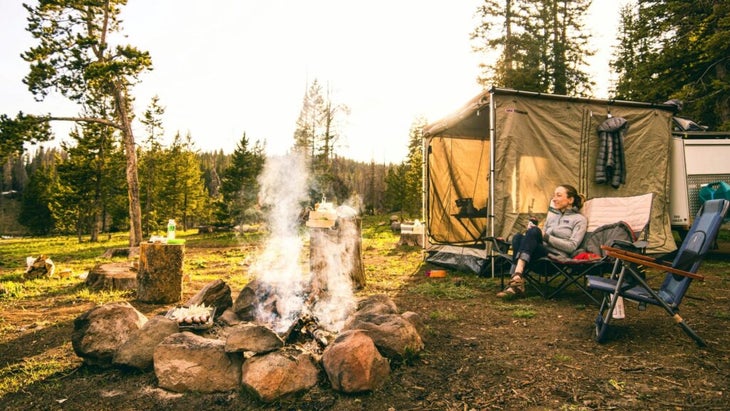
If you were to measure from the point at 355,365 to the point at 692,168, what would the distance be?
7.77 metres

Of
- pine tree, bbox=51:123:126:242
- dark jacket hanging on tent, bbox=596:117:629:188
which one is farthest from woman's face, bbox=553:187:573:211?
pine tree, bbox=51:123:126:242

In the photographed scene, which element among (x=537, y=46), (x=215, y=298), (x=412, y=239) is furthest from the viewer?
(x=537, y=46)

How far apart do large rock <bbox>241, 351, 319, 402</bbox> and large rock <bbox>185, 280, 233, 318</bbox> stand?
1378mm

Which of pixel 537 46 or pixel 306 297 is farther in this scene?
pixel 537 46

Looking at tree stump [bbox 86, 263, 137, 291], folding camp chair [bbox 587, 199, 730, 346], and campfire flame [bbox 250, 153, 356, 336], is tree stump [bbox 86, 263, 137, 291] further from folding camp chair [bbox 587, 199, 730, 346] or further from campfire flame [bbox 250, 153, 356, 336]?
folding camp chair [bbox 587, 199, 730, 346]

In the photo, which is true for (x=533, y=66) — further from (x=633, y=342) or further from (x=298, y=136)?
(x=633, y=342)

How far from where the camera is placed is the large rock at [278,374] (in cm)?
209

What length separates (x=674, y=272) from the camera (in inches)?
103

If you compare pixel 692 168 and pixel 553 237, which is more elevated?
pixel 692 168

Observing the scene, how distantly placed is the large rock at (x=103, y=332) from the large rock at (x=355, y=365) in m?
1.47

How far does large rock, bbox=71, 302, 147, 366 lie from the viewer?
2543mm

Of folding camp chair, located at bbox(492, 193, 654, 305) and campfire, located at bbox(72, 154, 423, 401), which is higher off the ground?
folding camp chair, located at bbox(492, 193, 654, 305)

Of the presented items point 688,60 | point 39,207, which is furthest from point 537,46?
point 39,207

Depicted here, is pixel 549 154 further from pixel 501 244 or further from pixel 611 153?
pixel 501 244
